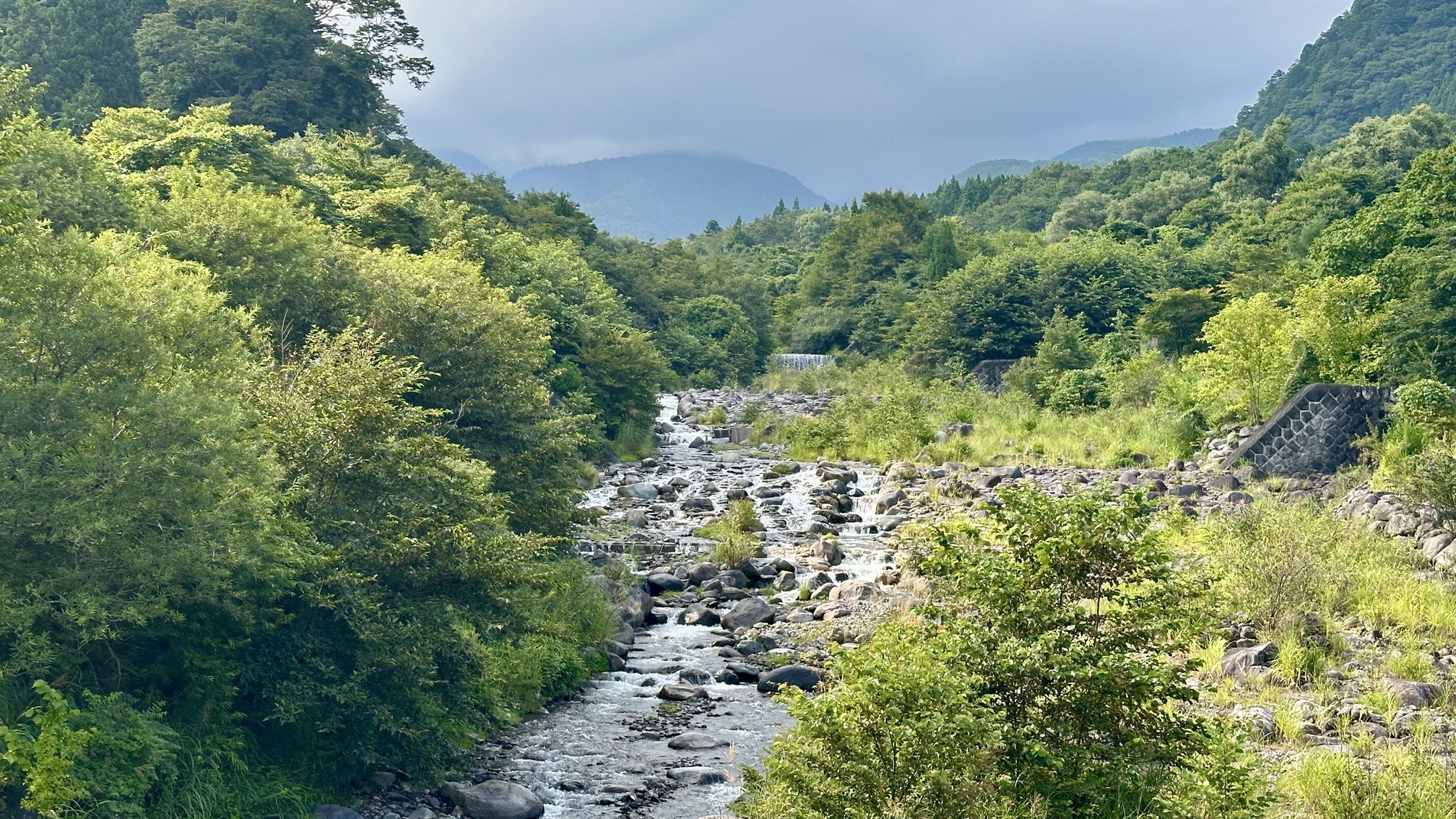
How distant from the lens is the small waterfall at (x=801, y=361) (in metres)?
66.5

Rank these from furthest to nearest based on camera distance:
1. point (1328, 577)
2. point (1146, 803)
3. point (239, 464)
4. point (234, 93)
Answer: point (234, 93) < point (1328, 577) < point (239, 464) < point (1146, 803)

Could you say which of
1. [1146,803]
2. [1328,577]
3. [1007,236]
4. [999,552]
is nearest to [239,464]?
[999,552]

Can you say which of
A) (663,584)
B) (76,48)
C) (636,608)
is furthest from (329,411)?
(76,48)

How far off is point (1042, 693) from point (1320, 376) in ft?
74.8

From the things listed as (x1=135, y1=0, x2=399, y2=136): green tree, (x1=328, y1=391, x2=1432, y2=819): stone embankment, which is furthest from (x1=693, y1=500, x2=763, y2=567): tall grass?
(x1=135, y1=0, x2=399, y2=136): green tree

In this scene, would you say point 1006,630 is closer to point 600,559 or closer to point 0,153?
point 0,153

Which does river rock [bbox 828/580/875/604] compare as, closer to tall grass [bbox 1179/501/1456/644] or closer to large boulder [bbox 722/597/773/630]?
large boulder [bbox 722/597/773/630]

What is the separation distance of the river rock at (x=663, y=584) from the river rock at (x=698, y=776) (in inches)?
333

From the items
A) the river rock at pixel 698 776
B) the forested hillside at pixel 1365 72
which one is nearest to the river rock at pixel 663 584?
the river rock at pixel 698 776

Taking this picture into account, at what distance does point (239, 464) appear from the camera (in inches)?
383

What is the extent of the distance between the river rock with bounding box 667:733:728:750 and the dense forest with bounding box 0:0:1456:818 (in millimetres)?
2185

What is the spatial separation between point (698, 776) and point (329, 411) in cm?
564

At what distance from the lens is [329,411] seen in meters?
11.5

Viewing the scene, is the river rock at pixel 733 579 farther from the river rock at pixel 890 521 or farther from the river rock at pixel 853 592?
the river rock at pixel 890 521
